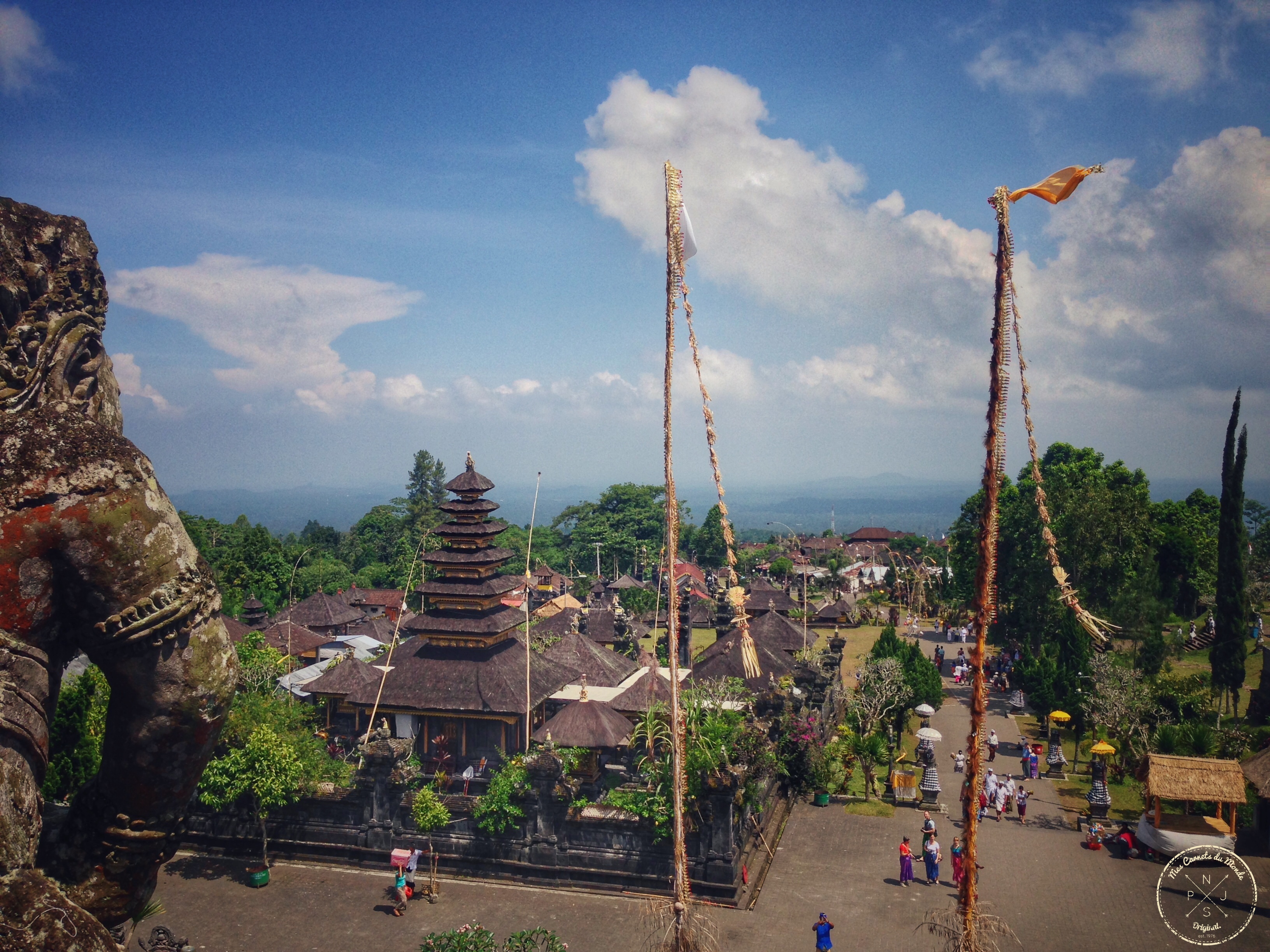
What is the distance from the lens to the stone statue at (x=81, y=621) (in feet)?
10.6

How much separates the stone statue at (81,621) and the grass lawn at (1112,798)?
23.1m

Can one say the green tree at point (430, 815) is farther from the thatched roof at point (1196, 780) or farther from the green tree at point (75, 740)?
the thatched roof at point (1196, 780)

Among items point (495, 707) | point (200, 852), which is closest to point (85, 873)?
point (200, 852)

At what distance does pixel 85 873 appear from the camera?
3.69 metres

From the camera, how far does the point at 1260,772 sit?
63.6 ft

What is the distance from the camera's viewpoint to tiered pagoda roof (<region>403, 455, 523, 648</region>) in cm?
2580

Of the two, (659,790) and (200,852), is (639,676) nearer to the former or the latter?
(659,790)

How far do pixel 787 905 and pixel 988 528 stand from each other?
519 inches

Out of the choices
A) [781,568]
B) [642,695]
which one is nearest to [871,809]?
→ [642,695]

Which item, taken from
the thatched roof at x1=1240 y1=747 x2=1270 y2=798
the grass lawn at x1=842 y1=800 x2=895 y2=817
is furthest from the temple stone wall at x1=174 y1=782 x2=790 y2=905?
the thatched roof at x1=1240 y1=747 x2=1270 y2=798

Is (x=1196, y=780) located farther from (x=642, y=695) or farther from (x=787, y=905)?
(x=642, y=695)

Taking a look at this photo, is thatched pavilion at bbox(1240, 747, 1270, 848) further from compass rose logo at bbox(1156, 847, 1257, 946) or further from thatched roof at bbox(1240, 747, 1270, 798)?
compass rose logo at bbox(1156, 847, 1257, 946)

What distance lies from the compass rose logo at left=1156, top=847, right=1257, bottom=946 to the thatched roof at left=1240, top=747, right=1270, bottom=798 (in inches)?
72.5

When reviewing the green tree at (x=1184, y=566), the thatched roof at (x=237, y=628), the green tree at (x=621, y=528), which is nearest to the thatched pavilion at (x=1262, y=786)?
the green tree at (x=1184, y=566)
